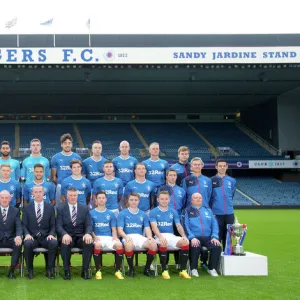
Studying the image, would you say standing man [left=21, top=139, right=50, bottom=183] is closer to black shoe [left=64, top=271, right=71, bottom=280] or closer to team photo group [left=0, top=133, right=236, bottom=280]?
team photo group [left=0, top=133, right=236, bottom=280]

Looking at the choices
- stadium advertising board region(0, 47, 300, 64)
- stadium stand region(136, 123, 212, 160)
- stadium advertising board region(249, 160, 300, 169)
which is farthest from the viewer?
stadium stand region(136, 123, 212, 160)

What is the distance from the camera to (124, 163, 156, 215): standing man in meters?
8.23

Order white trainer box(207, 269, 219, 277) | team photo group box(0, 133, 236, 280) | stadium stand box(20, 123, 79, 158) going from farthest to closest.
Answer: stadium stand box(20, 123, 79, 158), white trainer box(207, 269, 219, 277), team photo group box(0, 133, 236, 280)

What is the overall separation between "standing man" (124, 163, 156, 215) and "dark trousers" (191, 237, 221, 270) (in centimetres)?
107

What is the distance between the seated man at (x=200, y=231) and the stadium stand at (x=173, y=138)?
2348 cm

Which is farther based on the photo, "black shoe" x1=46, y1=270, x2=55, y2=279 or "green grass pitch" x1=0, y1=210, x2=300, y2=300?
"black shoe" x1=46, y1=270, x2=55, y2=279

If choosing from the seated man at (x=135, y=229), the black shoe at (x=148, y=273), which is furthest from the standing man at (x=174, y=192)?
the black shoe at (x=148, y=273)

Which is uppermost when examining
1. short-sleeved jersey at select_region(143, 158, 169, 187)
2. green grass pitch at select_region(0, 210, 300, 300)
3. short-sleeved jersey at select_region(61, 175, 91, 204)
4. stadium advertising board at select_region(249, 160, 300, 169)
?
stadium advertising board at select_region(249, 160, 300, 169)

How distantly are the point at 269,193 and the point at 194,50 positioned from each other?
1101cm

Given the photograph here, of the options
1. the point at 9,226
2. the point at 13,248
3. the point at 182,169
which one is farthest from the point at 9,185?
the point at 182,169

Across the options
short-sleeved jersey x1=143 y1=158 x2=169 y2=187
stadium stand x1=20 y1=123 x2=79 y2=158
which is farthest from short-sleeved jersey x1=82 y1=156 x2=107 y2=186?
stadium stand x1=20 y1=123 x2=79 y2=158

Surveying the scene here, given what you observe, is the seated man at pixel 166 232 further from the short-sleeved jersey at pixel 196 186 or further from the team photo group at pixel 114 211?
the short-sleeved jersey at pixel 196 186

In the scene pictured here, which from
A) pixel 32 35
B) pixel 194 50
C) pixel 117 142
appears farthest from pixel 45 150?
pixel 194 50

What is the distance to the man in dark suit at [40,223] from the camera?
7145 mm
